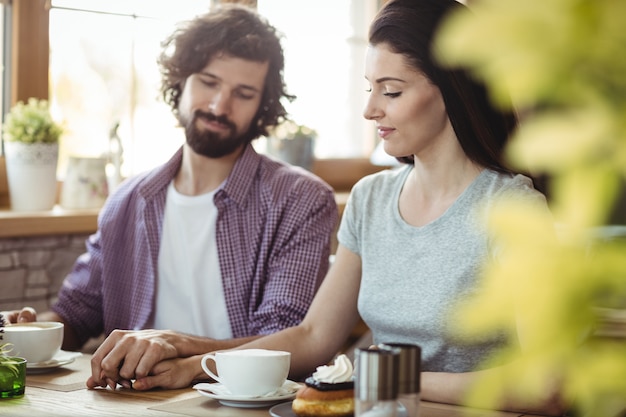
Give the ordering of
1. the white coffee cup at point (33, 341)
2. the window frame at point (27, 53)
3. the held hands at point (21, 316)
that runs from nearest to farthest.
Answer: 1. the white coffee cup at point (33, 341)
2. the held hands at point (21, 316)
3. the window frame at point (27, 53)

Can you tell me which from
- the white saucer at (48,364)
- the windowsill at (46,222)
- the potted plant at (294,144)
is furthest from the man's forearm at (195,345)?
the potted plant at (294,144)

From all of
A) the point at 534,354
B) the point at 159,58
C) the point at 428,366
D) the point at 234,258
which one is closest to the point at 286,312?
the point at 234,258

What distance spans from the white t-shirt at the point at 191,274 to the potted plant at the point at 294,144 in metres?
1.58

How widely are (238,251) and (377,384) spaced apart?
1369mm

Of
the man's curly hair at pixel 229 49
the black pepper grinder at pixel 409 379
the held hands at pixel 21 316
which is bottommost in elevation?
the held hands at pixel 21 316

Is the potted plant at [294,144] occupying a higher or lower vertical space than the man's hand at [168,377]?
higher

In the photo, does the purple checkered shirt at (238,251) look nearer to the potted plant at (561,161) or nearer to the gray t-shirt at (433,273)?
the gray t-shirt at (433,273)

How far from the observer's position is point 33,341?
1.78m

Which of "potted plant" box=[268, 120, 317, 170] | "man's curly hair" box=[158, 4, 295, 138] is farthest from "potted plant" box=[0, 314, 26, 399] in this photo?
"potted plant" box=[268, 120, 317, 170]

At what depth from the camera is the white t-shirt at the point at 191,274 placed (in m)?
2.40

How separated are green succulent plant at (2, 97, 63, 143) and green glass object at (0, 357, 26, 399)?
4.58 ft

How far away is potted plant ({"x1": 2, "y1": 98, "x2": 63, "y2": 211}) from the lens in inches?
112

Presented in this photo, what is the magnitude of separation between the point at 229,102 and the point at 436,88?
2.40ft

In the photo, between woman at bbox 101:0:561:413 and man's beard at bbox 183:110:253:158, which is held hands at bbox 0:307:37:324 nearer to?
woman at bbox 101:0:561:413
